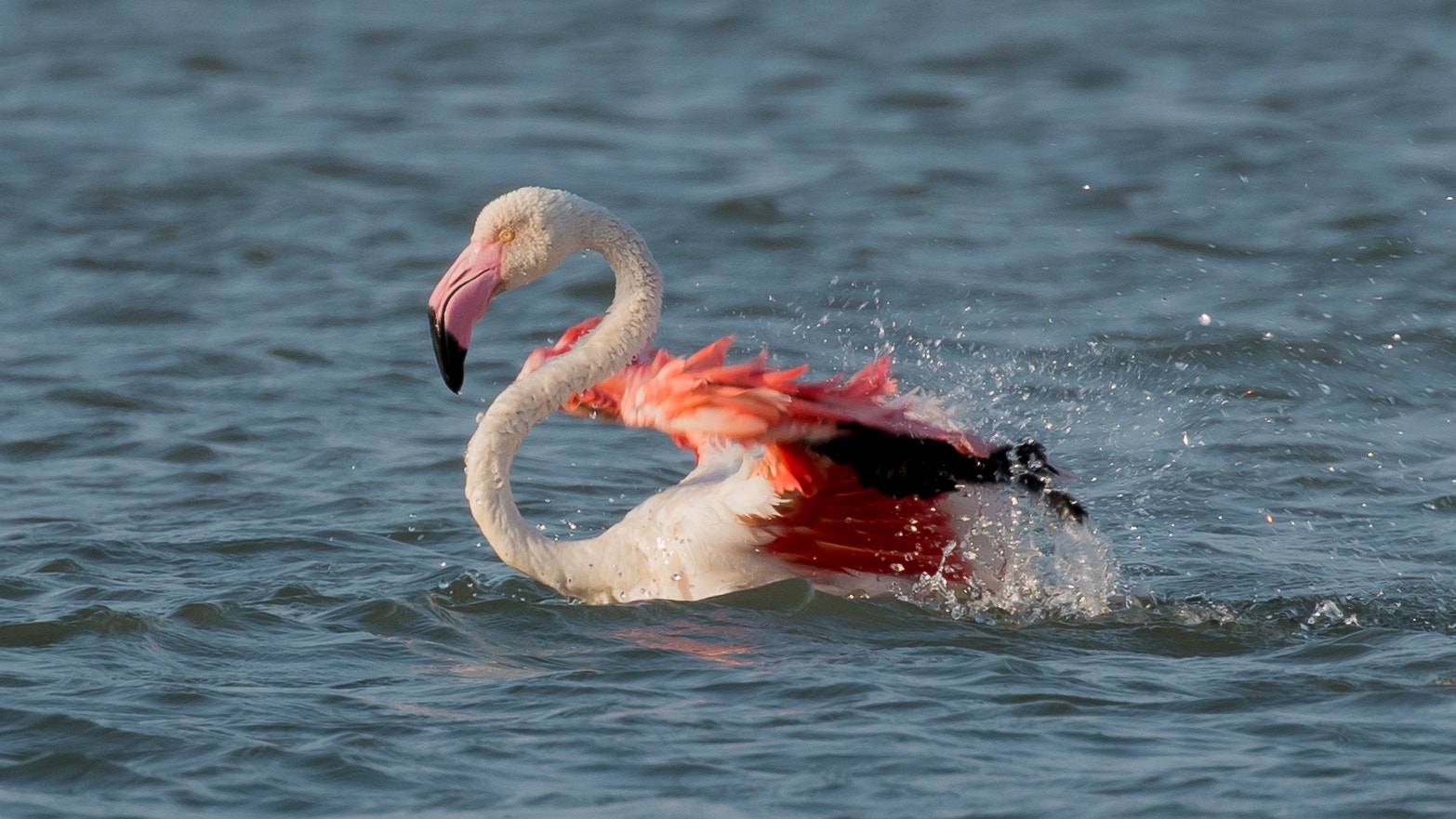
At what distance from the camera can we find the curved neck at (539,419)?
5.71 meters

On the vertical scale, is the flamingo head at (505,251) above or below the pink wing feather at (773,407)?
above

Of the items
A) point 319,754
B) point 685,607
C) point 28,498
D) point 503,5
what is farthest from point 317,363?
point 503,5

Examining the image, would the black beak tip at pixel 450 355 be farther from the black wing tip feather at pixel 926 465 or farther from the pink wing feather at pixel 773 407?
the black wing tip feather at pixel 926 465

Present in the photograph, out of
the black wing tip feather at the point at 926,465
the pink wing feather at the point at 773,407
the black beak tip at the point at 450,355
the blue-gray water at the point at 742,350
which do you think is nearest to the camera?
the blue-gray water at the point at 742,350

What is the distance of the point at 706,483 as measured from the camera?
6000mm

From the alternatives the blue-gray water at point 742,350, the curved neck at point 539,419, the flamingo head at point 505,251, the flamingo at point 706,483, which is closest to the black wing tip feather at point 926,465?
the flamingo at point 706,483

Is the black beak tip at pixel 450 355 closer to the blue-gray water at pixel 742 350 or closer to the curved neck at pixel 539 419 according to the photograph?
the curved neck at pixel 539 419

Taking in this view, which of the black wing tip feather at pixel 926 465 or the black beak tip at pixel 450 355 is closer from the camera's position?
the black wing tip feather at pixel 926 465

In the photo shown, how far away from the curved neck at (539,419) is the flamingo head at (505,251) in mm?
109

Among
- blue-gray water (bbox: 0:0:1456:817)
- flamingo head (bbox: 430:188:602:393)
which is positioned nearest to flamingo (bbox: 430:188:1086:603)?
flamingo head (bbox: 430:188:602:393)

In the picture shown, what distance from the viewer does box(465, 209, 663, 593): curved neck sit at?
225 inches

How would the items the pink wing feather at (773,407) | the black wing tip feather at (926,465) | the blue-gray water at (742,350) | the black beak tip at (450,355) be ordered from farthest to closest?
the black beak tip at (450,355)
the black wing tip feather at (926,465)
the pink wing feather at (773,407)
the blue-gray water at (742,350)

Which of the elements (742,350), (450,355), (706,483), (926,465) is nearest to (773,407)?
(926,465)

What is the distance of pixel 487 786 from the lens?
15.1ft
